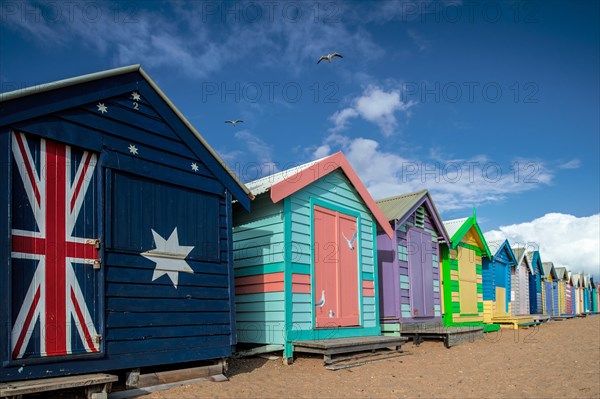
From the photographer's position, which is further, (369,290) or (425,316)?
(425,316)

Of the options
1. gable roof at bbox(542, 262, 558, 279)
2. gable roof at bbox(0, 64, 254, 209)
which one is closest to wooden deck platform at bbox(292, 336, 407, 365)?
gable roof at bbox(0, 64, 254, 209)

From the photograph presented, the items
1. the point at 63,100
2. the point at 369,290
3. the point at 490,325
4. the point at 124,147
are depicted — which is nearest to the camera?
the point at 63,100

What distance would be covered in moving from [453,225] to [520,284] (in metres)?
12.4

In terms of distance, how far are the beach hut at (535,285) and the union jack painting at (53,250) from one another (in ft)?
106

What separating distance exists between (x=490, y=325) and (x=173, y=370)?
17.4 meters

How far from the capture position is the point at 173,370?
7719 mm

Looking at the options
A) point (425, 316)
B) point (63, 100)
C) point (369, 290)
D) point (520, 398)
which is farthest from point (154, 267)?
point (425, 316)

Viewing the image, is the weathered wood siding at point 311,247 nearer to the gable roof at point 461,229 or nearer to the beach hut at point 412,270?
the beach hut at point 412,270

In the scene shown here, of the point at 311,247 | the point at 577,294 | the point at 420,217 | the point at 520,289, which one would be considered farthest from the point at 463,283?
the point at 577,294

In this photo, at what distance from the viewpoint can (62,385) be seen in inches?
226

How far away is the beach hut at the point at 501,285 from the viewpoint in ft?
76.4

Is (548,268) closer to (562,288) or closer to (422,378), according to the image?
(562,288)

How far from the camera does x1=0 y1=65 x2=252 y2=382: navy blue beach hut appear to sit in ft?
19.6

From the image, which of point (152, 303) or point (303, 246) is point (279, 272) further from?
point (152, 303)
